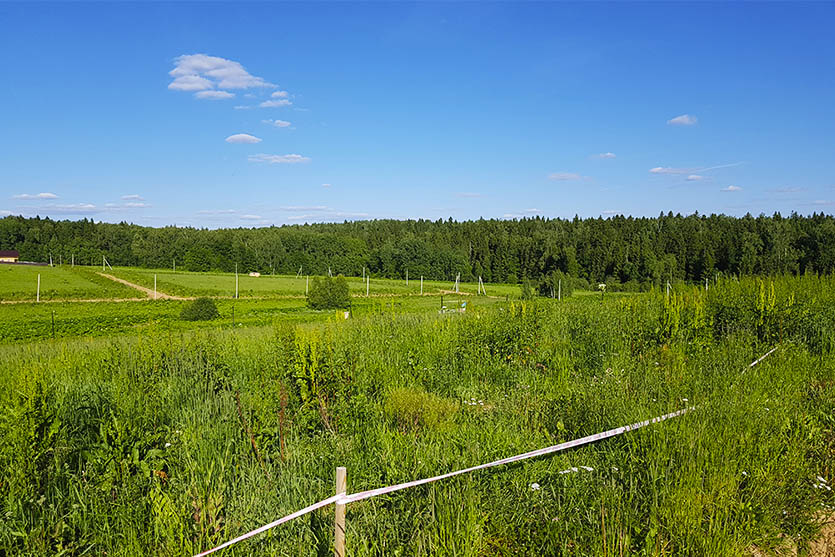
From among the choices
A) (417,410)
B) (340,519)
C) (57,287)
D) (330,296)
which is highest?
(340,519)

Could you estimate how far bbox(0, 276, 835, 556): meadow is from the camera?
9.70 ft

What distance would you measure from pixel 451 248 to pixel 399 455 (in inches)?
4492

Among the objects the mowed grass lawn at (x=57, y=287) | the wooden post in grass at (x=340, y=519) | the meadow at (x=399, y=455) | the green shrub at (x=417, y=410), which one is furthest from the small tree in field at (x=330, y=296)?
the wooden post in grass at (x=340, y=519)

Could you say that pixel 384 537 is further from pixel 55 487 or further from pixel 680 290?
pixel 680 290

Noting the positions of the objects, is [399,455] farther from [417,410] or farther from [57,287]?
[57,287]

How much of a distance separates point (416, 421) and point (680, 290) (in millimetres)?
9166

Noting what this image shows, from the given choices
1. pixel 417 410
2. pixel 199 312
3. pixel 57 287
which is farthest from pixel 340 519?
pixel 57 287

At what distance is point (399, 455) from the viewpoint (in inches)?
151

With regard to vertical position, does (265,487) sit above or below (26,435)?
below

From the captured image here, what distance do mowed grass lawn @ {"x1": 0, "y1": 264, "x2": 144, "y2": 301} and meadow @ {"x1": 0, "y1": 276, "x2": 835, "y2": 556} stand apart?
54.4 metres

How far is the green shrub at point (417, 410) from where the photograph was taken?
501cm

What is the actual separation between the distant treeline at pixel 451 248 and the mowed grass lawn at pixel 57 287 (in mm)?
37697

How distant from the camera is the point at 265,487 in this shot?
3.51 metres

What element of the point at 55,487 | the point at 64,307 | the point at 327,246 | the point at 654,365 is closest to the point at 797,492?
the point at 654,365
